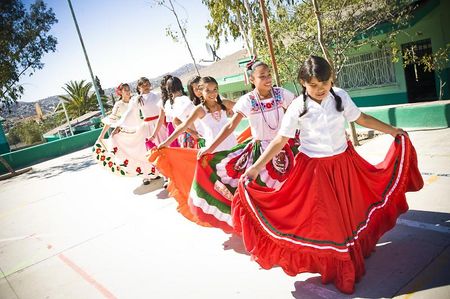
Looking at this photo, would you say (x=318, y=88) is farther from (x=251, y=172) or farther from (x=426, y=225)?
(x=426, y=225)

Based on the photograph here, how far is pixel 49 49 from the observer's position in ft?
50.2

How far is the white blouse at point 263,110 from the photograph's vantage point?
335cm

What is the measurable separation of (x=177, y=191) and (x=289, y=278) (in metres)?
1.78

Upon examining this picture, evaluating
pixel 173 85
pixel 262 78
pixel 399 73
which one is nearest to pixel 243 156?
pixel 262 78

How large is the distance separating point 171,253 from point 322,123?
252cm

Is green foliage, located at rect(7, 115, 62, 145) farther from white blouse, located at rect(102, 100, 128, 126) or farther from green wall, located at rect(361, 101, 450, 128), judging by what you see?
green wall, located at rect(361, 101, 450, 128)

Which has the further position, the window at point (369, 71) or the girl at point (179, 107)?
the window at point (369, 71)

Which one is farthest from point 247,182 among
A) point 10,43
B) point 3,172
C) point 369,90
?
point 3,172

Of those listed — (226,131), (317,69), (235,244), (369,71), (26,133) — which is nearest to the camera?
(317,69)

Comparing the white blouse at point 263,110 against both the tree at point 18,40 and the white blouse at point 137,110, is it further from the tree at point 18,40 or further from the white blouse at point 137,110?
the tree at point 18,40

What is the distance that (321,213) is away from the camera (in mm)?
2592

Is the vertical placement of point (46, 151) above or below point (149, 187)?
above

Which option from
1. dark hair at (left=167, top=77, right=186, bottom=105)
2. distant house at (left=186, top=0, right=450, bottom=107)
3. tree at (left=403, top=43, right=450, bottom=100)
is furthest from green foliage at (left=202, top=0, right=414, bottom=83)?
dark hair at (left=167, top=77, right=186, bottom=105)

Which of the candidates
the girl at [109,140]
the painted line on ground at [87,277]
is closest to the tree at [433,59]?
the girl at [109,140]
